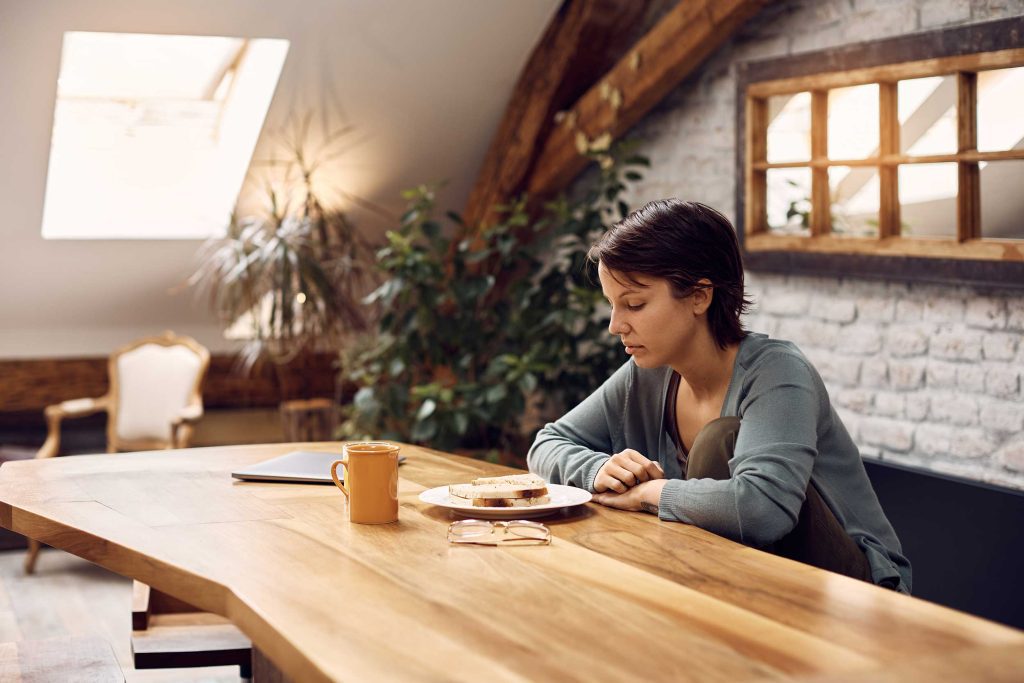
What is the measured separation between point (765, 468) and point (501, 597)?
61 cm

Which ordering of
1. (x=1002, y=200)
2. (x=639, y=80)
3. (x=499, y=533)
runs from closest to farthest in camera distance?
(x=499, y=533)
(x=1002, y=200)
(x=639, y=80)

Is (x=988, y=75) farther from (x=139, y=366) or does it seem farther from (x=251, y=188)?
(x=139, y=366)

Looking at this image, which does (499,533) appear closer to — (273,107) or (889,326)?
(889,326)

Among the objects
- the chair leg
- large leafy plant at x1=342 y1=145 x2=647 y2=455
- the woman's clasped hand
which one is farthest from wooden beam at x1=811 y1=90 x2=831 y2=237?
the chair leg

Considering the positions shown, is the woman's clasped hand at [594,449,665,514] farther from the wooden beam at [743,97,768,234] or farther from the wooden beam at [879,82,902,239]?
the wooden beam at [743,97,768,234]

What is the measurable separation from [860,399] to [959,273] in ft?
1.93

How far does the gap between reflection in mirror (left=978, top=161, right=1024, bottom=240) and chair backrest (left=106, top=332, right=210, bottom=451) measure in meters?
3.21

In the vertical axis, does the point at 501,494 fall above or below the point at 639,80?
below

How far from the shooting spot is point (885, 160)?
3.53 m

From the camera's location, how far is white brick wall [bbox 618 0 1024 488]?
3.24m

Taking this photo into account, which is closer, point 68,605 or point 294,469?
point 294,469

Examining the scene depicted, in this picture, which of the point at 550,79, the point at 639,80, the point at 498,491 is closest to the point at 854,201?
the point at 639,80

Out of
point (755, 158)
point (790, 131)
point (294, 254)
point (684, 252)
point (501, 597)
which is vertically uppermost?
point (790, 131)

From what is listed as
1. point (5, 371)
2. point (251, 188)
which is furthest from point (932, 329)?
point (5, 371)
